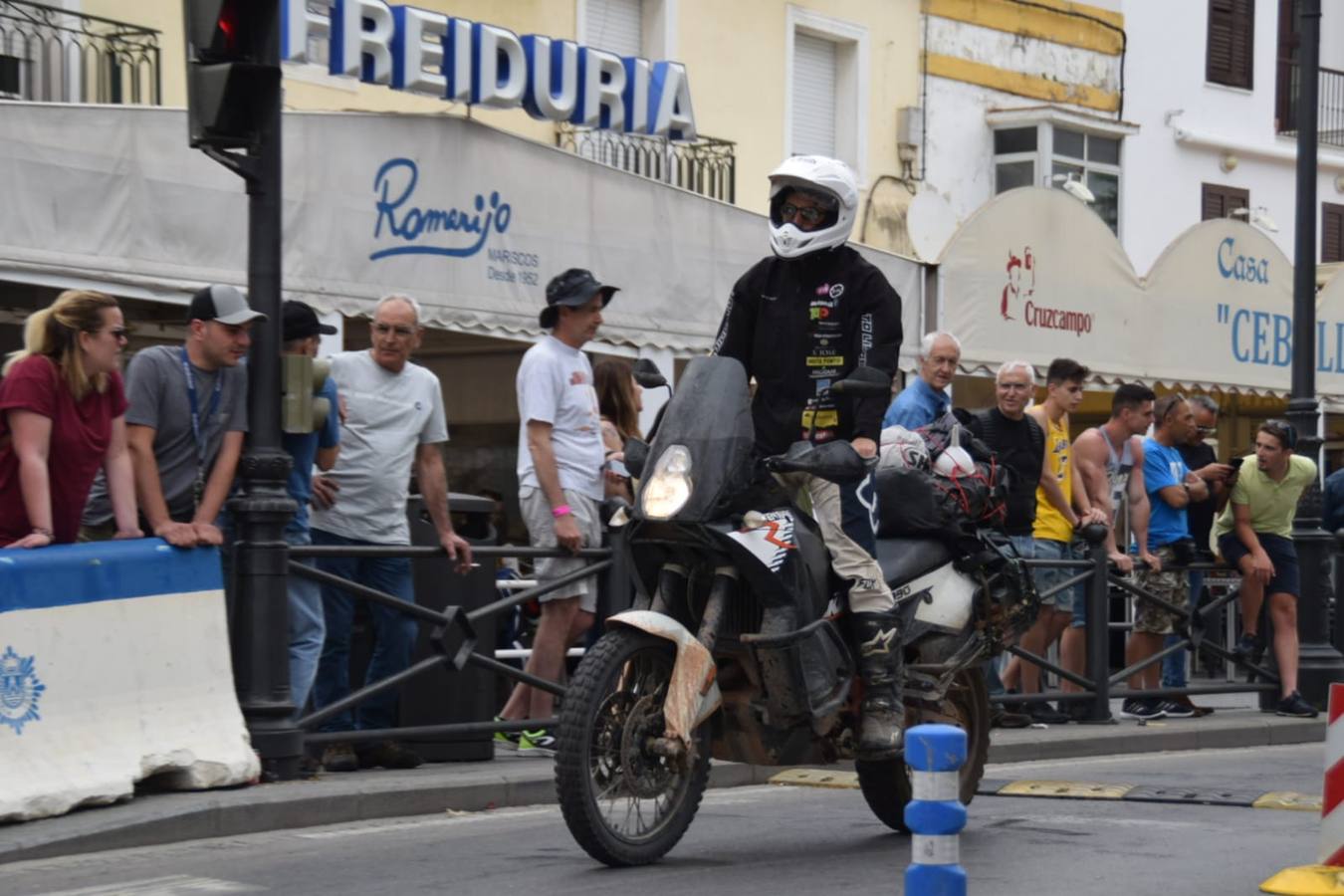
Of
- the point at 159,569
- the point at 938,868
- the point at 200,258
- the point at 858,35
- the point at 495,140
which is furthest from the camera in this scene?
the point at 858,35

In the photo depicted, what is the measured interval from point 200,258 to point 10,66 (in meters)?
4.40

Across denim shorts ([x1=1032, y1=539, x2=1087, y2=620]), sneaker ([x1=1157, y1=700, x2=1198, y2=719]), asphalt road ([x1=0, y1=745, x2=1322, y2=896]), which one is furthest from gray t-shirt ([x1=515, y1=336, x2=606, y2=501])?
sneaker ([x1=1157, y1=700, x2=1198, y2=719])

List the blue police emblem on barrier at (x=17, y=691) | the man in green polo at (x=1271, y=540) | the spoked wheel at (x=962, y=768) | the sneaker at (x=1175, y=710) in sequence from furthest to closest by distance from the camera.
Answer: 1. the man in green polo at (x=1271, y=540)
2. the sneaker at (x=1175, y=710)
3. the spoked wheel at (x=962, y=768)
4. the blue police emblem on barrier at (x=17, y=691)

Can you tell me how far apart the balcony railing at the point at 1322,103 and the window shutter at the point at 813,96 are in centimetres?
953

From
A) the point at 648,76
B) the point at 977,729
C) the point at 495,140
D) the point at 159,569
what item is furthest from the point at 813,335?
the point at 648,76

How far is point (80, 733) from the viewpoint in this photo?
7.76 metres

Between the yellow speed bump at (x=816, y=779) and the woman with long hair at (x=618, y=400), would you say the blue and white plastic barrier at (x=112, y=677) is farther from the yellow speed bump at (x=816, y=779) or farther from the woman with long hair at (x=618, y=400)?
the woman with long hair at (x=618, y=400)

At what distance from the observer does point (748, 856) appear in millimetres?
7379

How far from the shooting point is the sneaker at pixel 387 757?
9500 millimetres

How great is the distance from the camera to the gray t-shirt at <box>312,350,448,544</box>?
9664 mm

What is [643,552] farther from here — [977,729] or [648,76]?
[648,76]

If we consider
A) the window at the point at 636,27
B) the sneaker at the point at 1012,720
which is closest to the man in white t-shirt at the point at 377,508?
the sneaker at the point at 1012,720

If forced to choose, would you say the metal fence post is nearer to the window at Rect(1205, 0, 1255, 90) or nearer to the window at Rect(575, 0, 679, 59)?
the window at Rect(575, 0, 679, 59)

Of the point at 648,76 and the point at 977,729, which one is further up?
the point at 648,76
